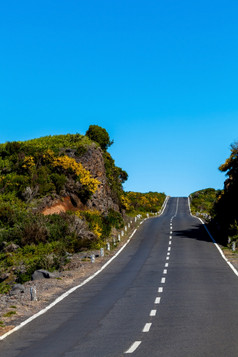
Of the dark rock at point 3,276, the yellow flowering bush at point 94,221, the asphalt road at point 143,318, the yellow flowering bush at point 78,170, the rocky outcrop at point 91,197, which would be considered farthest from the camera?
the yellow flowering bush at point 78,170

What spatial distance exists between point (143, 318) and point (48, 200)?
38422 millimetres

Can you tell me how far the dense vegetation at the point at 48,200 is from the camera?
36.6m

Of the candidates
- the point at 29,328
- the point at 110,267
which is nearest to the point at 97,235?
the point at 110,267

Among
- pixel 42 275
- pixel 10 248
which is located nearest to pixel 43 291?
pixel 42 275

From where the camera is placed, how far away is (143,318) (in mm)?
14438

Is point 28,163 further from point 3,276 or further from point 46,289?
point 46,289

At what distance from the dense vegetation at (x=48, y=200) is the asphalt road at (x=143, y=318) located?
810cm

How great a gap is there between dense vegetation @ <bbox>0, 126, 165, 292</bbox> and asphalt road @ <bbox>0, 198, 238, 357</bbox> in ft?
26.6

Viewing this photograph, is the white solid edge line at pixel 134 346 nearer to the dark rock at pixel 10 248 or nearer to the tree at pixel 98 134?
the dark rock at pixel 10 248

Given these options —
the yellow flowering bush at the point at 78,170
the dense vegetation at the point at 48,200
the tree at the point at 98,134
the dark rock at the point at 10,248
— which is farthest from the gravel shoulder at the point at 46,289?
the tree at the point at 98,134

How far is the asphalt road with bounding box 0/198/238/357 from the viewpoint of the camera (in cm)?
1080

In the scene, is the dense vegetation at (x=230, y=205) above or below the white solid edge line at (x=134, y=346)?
above

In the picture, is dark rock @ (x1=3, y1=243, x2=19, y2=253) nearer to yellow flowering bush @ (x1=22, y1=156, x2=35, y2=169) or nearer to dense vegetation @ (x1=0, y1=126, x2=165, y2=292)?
dense vegetation @ (x1=0, y1=126, x2=165, y2=292)

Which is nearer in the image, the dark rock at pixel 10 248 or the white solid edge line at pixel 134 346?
the white solid edge line at pixel 134 346
